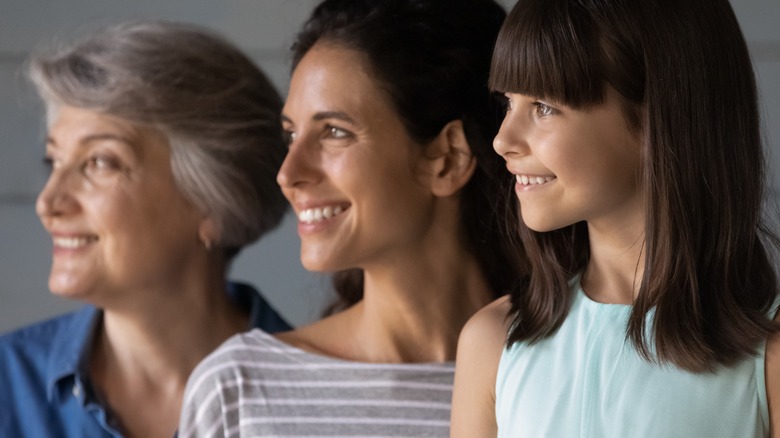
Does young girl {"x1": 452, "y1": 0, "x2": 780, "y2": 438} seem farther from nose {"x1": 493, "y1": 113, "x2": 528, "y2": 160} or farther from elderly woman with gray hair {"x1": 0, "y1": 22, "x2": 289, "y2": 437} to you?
elderly woman with gray hair {"x1": 0, "y1": 22, "x2": 289, "y2": 437}

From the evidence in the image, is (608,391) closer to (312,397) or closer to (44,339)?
(312,397)

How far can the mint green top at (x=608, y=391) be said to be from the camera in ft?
3.86

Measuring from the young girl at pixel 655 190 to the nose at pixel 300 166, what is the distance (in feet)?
1.39

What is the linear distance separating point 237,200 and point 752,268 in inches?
41.3

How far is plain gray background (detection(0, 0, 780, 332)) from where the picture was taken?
9.33 feet

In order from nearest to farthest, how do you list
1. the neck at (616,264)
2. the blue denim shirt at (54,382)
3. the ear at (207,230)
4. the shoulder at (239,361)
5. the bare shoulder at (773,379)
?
the bare shoulder at (773,379)
the neck at (616,264)
the shoulder at (239,361)
the blue denim shirt at (54,382)
the ear at (207,230)

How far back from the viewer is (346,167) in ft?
5.36

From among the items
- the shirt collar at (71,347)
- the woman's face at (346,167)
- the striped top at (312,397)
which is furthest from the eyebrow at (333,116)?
the shirt collar at (71,347)

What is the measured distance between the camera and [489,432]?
4.43 ft

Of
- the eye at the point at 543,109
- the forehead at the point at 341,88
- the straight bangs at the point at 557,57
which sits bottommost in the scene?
the forehead at the point at 341,88

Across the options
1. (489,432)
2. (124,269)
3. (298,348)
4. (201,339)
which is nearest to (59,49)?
(124,269)

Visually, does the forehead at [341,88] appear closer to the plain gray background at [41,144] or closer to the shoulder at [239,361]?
the shoulder at [239,361]

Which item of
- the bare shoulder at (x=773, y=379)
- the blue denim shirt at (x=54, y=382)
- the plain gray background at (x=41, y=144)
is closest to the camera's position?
the bare shoulder at (x=773, y=379)

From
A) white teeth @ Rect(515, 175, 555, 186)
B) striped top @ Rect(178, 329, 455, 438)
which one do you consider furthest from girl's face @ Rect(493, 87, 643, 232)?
striped top @ Rect(178, 329, 455, 438)
